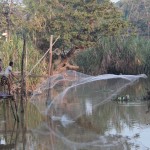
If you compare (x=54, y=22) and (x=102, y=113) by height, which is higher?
(x=54, y=22)

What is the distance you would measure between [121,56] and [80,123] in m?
14.6

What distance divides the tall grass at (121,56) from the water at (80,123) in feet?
38.5

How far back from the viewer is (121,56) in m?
24.3

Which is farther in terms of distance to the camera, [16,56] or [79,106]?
[16,56]

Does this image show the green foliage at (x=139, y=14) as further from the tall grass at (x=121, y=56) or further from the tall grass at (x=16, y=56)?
the tall grass at (x=16, y=56)

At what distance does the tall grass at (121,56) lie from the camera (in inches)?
944

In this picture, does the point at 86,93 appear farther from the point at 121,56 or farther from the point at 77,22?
the point at 77,22

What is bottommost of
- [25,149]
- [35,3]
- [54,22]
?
[25,149]

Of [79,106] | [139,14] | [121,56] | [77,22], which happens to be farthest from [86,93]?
[139,14]

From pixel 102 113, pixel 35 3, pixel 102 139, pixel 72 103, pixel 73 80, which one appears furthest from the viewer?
pixel 35 3

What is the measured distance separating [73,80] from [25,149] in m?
3.34

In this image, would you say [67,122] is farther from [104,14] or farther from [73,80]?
[104,14]

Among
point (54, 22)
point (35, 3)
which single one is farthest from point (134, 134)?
point (35, 3)

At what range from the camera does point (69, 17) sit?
26.2 m
